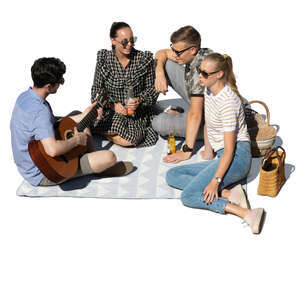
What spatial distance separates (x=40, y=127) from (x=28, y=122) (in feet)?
0.53

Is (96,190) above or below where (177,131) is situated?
below

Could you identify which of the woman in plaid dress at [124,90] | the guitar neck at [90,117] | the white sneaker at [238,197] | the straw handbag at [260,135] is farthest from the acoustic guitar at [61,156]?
the straw handbag at [260,135]

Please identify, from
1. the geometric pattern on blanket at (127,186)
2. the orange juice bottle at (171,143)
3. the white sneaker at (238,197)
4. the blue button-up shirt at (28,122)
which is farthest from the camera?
the orange juice bottle at (171,143)

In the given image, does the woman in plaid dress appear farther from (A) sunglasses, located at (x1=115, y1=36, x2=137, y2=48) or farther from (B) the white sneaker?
(B) the white sneaker

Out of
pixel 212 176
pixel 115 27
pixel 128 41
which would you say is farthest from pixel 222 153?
pixel 115 27

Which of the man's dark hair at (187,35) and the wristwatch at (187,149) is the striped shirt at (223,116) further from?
the man's dark hair at (187,35)

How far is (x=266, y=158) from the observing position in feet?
17.7

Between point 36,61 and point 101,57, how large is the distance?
122 cm

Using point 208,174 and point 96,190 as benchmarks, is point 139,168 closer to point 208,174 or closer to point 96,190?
point 96,190

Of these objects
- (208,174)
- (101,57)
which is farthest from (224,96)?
(101,57)

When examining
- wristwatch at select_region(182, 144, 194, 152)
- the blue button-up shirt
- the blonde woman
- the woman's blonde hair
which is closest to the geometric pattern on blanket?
wristwatch at select_region(182, 144, 194, 152)

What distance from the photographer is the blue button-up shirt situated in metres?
5.13

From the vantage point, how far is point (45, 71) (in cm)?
522

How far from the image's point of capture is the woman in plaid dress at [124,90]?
633cm
